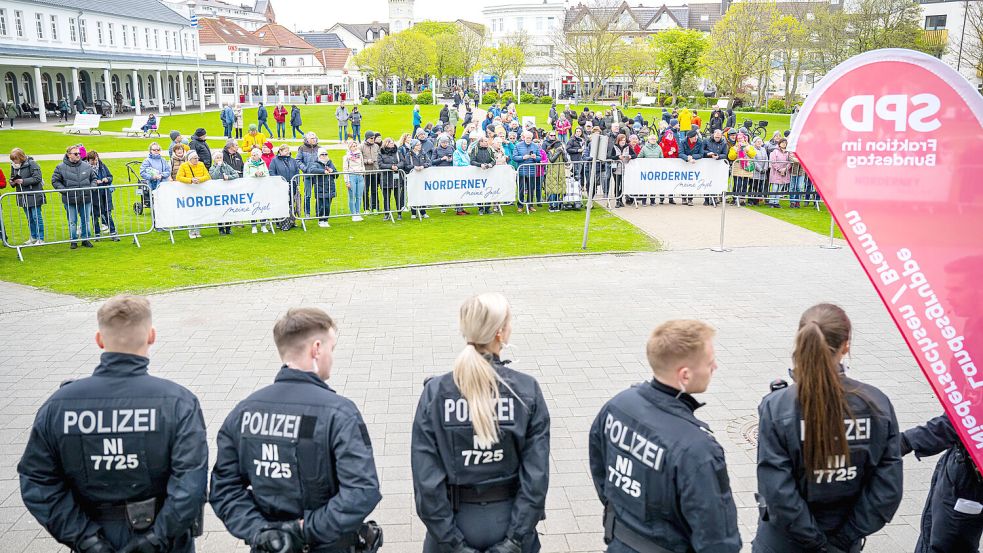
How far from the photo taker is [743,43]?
53.6m

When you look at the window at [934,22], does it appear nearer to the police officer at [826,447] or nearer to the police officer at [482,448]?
the police officer at [826,447]

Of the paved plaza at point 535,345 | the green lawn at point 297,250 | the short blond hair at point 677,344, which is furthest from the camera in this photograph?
the green lawn at point 297,250

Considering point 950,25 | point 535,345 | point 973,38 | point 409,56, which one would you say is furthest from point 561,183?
point 409,56

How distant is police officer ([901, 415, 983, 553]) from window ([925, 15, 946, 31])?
67965 millimetres

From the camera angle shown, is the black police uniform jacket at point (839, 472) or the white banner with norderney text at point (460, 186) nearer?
the black police uniform jacket at point (839, 472)

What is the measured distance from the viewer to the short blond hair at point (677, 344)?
3330mm

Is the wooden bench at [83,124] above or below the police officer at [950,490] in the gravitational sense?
above

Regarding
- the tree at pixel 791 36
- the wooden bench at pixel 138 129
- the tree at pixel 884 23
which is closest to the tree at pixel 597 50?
the tree at pixel 791 36

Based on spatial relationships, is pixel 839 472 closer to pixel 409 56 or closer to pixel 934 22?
pixel 934 22

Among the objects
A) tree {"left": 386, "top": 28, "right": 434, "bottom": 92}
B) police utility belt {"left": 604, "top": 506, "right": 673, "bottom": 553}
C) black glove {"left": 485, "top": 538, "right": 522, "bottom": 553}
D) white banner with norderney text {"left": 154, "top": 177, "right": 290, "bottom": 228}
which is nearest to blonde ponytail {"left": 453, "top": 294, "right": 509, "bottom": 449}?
black glove {"left": 485, "top": 538, "right": 522, "bottom": 553}

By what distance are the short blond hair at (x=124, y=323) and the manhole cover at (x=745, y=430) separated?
16.9 feet

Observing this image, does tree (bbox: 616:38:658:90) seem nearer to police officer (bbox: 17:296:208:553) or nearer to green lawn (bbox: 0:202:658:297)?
green lawn (bbox: 0:202:658:297)

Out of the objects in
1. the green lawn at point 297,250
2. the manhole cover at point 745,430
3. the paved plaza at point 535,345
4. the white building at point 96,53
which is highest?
the white building at point 96,53

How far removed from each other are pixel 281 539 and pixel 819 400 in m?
2.60
